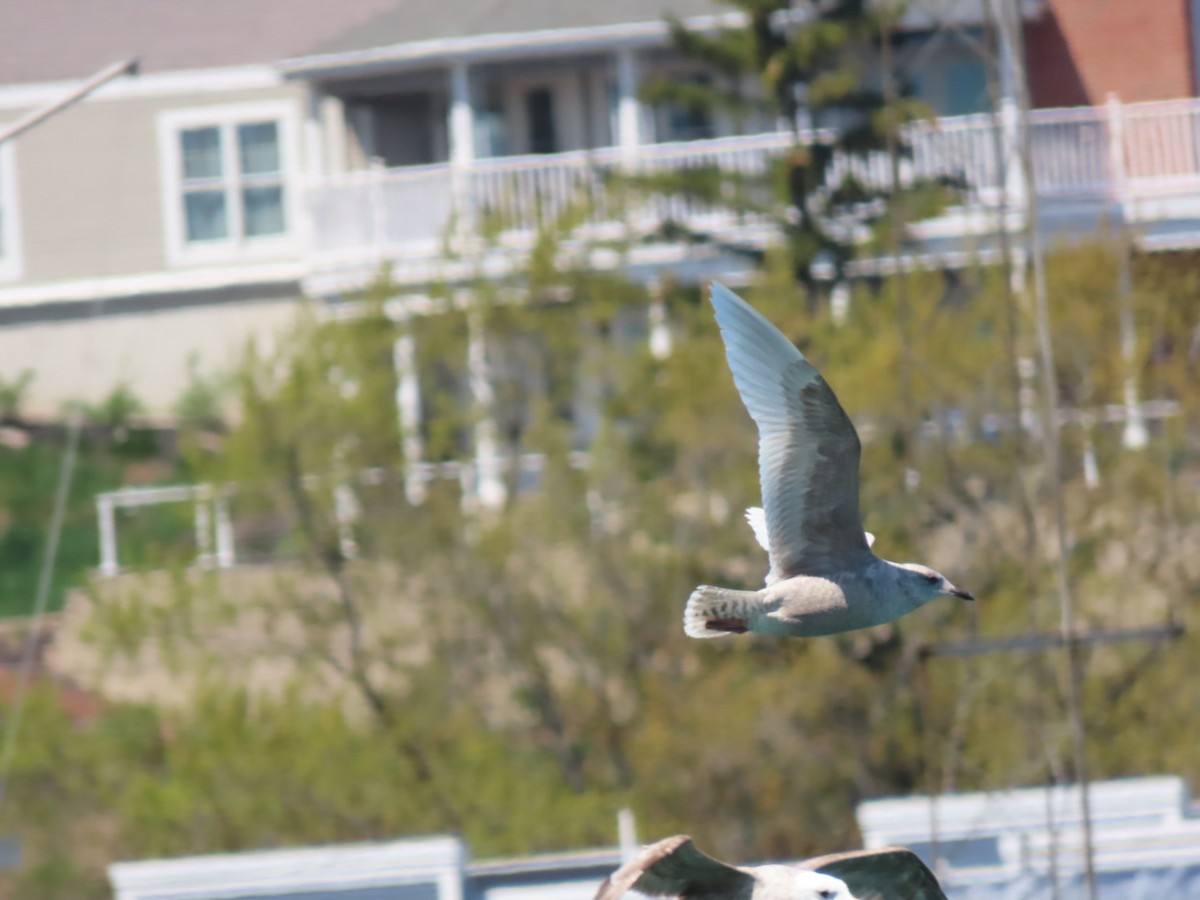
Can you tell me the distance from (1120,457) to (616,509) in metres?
4.51

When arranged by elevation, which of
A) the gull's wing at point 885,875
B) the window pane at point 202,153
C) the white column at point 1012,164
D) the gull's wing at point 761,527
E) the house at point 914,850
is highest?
the window pane at point 202,153

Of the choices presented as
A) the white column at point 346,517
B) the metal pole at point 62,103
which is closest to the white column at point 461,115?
the white column at point 346,517

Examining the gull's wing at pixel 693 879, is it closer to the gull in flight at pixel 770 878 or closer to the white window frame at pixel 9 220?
the gull in flight at pixel 770 878

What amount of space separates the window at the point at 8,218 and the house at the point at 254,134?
3 centimetres

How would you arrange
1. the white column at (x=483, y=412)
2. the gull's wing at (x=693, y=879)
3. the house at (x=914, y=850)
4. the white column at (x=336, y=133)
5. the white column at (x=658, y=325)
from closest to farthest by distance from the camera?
the gull's wing at (x=693, y=879), the house at (x=914, y=850), the white column at (x=483, y=412), the white column at (x=658, y=325), the white column at (x=336, y=133)

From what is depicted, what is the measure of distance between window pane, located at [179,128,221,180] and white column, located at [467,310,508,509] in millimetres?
6384

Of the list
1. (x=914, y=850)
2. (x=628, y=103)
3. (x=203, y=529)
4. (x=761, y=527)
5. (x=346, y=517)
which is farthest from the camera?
(x=628, y=103)

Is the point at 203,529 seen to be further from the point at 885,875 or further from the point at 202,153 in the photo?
the point at 885,875

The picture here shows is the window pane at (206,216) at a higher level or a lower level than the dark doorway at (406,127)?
lower

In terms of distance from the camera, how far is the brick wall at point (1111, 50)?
2606 centimetres

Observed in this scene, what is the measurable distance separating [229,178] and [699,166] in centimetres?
642

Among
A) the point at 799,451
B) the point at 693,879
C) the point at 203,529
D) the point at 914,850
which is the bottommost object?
the point at 914,850

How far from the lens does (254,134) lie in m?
28.6

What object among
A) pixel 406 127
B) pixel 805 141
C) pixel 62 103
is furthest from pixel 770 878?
pixel 406 127
